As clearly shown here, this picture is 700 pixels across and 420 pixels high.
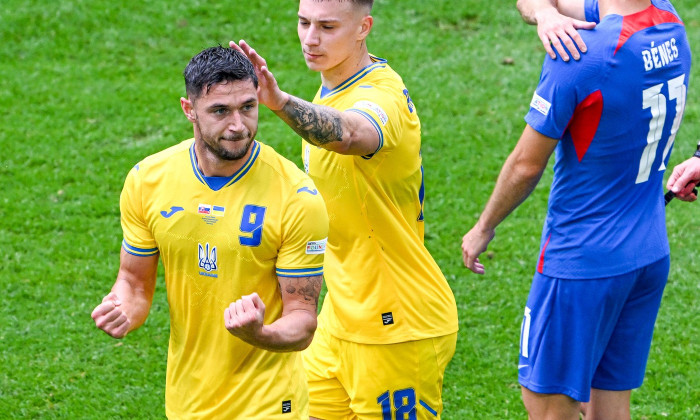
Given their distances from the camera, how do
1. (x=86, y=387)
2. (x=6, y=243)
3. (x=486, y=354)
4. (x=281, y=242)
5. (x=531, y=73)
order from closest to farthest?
(x=281, y=242), (x=86, y=387), (x=486, y=354), (x=6, y=243), (x=531, y=73)

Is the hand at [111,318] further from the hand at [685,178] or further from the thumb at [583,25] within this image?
the hand at [685,178]

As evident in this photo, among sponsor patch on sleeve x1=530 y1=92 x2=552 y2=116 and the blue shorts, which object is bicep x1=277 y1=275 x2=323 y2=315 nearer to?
the blue shorts

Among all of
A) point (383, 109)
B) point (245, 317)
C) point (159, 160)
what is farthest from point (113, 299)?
point (383, 109)

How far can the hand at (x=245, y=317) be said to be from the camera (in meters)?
3.95

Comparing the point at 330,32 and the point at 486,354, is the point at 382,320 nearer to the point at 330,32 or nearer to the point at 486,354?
the point at 330,32

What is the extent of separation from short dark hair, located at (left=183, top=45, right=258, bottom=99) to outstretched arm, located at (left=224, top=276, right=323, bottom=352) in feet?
2.81

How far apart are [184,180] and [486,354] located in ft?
11.8

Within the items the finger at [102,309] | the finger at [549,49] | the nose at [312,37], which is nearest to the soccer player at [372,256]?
the nose at [312,37]

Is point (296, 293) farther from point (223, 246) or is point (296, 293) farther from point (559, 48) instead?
point (559, 48)

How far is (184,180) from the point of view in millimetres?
4527

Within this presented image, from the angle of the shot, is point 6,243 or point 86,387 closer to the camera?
point 86,387

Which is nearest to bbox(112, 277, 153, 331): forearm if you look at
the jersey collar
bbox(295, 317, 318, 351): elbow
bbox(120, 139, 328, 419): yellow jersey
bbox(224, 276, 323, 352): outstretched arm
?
bbox(120, 139, 328, 419): yellow jersey

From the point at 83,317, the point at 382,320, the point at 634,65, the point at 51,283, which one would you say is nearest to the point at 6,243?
the point at 51,283

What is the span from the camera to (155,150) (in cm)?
1026
